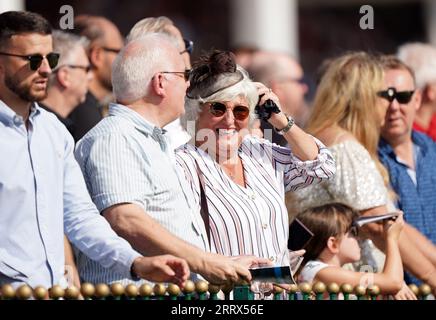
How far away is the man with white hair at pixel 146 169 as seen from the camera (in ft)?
19.9

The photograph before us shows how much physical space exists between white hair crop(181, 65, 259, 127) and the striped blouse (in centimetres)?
16

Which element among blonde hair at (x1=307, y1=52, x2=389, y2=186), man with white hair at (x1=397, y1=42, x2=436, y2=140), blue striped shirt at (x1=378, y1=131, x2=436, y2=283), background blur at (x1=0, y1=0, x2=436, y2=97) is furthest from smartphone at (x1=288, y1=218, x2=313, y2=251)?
background blur at (x1=0, y1=0, x2=436, y2=97)

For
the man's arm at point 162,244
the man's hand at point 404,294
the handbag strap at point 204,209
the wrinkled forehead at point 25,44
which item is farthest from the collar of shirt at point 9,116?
the man's hand at point 404,294

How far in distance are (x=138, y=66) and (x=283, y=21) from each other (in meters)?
9.80

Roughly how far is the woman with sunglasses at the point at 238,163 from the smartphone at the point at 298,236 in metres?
0.30

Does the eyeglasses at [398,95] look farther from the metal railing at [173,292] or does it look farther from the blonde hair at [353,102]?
the metal railing at [173,292]

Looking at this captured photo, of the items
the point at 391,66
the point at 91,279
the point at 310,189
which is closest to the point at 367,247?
the point at 310,189

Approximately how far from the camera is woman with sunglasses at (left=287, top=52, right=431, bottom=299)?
784 cm

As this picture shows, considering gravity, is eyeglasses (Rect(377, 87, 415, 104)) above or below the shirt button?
below

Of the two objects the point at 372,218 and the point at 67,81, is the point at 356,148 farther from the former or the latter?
the point at 67,81

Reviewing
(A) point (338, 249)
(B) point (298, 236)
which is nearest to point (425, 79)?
(A) point (338, 249)

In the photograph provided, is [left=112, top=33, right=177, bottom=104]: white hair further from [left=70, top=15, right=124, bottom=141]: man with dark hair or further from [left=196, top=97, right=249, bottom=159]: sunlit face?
[left=70, top=15, right=124, bottom=141]: man with dark hair

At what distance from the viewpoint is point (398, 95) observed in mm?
8641

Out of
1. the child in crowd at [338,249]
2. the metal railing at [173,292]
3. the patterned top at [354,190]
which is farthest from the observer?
the patterned top at [354,190]
